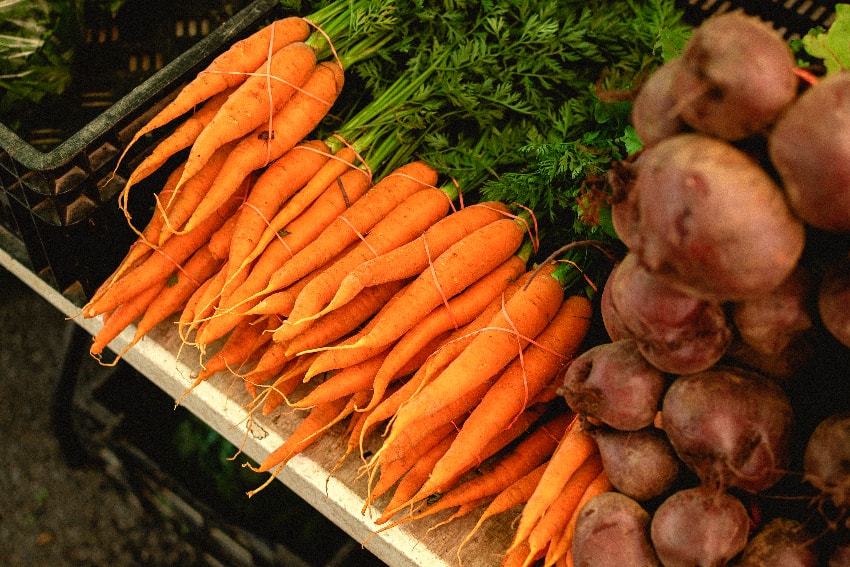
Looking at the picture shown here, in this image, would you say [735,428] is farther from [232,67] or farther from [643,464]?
[232,67]

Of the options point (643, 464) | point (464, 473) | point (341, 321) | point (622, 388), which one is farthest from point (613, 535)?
point (341, 321)

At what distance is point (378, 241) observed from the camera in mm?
1537

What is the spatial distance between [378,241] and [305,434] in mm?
471

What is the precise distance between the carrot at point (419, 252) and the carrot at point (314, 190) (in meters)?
0.26

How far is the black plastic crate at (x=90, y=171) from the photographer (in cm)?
146

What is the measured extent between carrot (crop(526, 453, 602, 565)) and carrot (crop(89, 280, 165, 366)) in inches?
42.3

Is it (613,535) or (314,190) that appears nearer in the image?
(613,535)

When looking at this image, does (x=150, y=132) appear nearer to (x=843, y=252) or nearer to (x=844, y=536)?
Result: (x=843, y=252)

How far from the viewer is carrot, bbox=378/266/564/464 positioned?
4.34 feet

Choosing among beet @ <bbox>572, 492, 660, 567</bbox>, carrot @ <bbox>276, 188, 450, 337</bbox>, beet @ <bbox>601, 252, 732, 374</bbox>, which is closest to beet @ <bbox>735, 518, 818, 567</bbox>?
beet @ <bbox>572, 492, 660, 567</bbox>

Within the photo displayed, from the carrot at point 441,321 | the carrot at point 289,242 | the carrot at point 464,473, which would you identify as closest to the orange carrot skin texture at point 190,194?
the carrot at point 289,242

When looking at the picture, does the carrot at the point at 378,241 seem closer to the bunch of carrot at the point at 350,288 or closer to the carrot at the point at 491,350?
the bunch of carrot at the point at 350,288

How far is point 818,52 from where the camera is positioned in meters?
0.99

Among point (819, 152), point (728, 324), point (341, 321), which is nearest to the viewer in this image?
point (819, 152)
